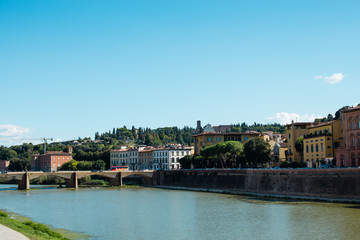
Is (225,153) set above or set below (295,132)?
below

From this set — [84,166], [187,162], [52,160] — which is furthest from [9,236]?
[52,160]

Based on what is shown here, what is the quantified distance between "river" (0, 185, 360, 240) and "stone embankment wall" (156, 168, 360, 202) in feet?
9.82

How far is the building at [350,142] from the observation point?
185 feet

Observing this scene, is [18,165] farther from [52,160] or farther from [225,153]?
[225,153]

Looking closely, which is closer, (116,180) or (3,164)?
(116,180)

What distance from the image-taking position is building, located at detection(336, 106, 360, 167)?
185 feet

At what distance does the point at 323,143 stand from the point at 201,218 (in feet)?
109

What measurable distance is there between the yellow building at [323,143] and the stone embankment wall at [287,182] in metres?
→ 8.69

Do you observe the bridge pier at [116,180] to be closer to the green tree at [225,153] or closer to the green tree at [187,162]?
the green tree at [187,162]

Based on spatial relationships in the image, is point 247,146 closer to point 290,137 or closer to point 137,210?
point 290,137

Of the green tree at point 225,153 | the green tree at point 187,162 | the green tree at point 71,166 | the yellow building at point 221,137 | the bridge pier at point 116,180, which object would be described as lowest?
the bridge pier at point 116,180

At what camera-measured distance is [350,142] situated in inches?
2324

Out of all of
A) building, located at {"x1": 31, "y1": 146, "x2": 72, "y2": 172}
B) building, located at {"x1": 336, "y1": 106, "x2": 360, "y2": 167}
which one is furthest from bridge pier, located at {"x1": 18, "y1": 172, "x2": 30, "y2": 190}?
building, located at {"x1": 31, "y1": 146, "x2": 72, "y2": 172}

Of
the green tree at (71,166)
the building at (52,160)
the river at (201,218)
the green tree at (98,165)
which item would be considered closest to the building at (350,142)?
the river at (201,218)
